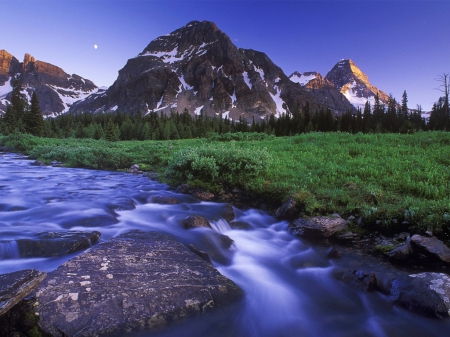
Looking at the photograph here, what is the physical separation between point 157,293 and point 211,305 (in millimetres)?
858

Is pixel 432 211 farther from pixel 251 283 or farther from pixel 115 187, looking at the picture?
pixel 115 187

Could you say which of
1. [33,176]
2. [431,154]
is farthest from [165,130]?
[431,154]

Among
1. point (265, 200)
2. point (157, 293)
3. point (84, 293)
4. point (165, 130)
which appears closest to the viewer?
point (84, 293)

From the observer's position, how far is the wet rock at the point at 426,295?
435 cm

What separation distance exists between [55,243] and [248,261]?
A: 159 inches

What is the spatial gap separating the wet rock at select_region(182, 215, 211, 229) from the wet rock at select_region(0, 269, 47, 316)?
406 centimetres

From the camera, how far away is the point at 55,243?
5520 mm

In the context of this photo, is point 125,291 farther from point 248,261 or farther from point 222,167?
point 222,167

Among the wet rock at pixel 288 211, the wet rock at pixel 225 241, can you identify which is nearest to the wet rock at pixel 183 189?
the wet rock at pixel 288 211

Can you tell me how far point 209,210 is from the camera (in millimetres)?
9359

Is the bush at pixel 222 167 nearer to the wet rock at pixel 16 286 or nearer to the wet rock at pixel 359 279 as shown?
the wet rock at pixel 359 279

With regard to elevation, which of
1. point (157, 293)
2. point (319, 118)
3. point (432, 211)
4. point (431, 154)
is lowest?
point (157, 293)

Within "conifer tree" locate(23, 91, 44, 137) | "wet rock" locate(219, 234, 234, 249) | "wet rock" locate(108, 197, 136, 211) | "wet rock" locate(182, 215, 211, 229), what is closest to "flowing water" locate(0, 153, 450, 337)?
"wet rock" locate(108, 197, 136, 211)

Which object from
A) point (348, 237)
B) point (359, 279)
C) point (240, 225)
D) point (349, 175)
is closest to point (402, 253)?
point (359, 279)
